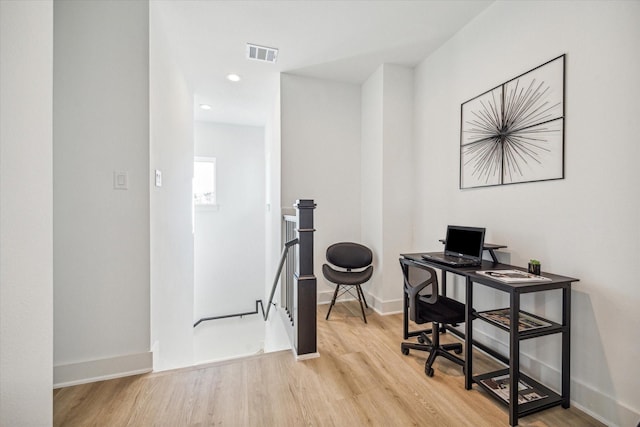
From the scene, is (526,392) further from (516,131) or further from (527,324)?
(516,131)

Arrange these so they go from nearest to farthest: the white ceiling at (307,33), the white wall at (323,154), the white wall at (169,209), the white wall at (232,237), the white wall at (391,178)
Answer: the white wall at (169,209) → the white ceiling at (307,33) → the white wall at (391,178) → the white wall at (323,154) → the white wall at (232,237)

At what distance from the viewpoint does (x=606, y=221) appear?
58.5 inches

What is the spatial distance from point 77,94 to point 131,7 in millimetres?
715

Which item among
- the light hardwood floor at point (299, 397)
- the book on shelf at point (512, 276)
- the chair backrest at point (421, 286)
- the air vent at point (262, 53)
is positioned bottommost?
the light hardwood floor at point (299, 397)

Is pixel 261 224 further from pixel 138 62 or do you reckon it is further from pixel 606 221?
pixel 606 221

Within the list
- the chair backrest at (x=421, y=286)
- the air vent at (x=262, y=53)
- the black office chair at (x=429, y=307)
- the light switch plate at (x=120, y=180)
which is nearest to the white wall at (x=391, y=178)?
the black office chair at (x=429, y=307)

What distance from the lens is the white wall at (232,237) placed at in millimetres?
5273

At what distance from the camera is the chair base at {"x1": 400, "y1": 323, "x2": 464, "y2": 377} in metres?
1.93

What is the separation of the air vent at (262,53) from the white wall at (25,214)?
190 cm

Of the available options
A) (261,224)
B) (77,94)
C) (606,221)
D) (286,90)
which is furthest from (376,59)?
(261,224)

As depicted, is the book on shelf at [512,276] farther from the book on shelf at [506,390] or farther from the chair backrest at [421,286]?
the book on shelf at [506,390]

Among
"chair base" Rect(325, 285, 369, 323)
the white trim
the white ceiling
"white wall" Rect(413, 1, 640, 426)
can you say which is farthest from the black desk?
the white ceiling

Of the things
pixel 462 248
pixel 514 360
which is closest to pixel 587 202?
pixel 462 248

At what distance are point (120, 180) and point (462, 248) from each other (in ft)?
8.37
